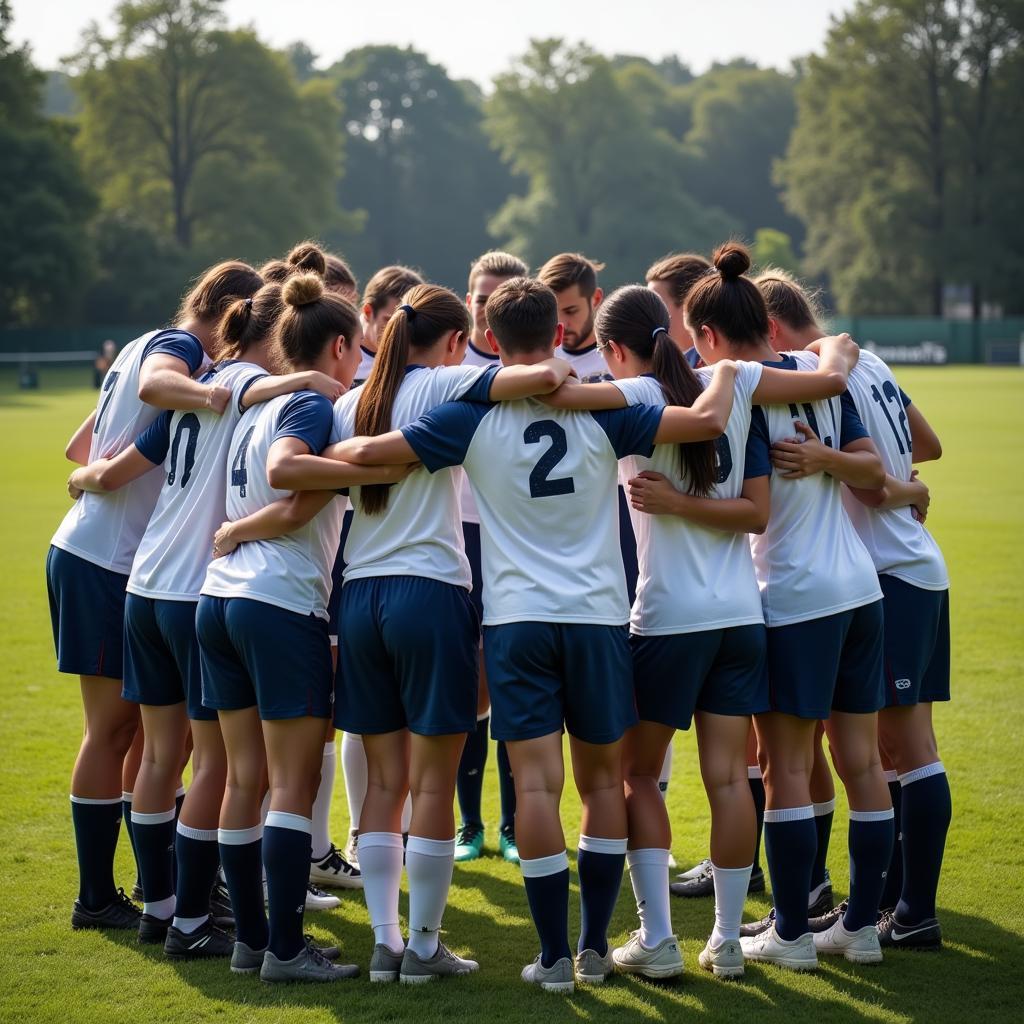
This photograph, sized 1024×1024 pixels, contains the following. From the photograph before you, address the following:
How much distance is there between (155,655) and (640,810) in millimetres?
1763

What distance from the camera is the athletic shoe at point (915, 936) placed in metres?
4.68

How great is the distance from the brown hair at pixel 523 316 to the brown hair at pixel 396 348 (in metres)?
0.17

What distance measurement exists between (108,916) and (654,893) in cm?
206

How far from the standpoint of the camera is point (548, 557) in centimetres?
418

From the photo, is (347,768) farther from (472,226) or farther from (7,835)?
(472,226)

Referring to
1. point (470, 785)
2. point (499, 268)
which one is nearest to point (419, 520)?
point (470, 785)

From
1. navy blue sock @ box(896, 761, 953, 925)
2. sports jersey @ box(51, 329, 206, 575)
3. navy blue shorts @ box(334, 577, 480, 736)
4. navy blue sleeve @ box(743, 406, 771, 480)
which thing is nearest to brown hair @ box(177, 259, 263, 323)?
sports jersey @ box(51, 329, 206, 575)

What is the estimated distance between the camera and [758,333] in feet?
14.8

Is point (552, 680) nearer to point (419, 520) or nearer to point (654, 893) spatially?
point (419, 520)

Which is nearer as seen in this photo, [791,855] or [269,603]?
[269,603]

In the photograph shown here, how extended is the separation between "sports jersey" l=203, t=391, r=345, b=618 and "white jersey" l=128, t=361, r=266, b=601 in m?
0.10

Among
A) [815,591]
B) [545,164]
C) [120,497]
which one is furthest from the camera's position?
[545,164]

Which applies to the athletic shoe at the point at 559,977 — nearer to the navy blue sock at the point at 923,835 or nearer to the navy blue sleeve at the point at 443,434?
the navy blue sock at the point at 923,835

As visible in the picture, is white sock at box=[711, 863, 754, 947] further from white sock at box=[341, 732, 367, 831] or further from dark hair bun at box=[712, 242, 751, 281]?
dark hair bun at box=[712, 242, 751, 281]
